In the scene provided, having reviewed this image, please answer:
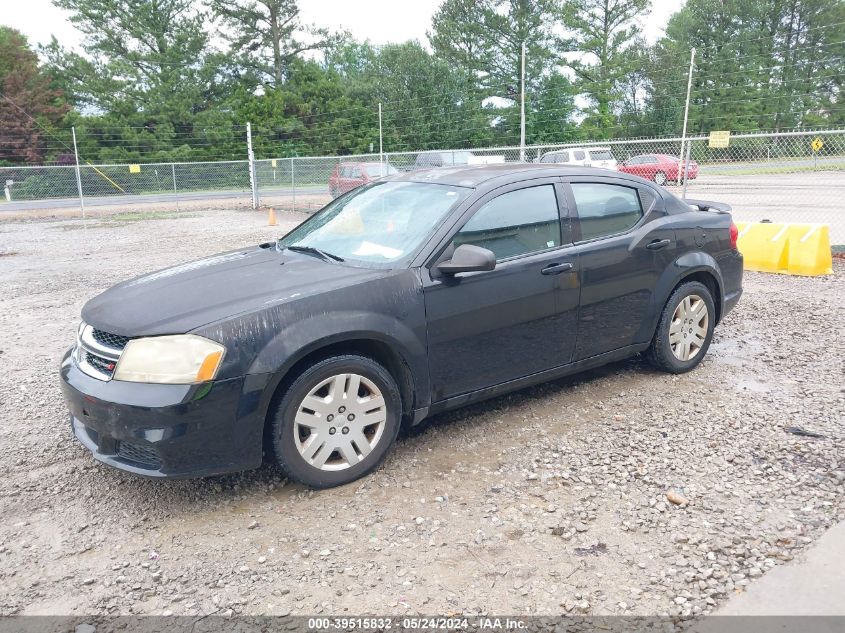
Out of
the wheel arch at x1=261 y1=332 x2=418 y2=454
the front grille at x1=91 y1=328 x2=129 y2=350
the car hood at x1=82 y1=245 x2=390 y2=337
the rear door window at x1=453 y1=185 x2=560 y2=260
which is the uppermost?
the rear door window at x1=453 y1=185 x2=560 y2=260

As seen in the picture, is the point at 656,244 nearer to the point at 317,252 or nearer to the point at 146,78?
the point at 317,252

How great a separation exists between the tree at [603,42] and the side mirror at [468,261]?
128 ft

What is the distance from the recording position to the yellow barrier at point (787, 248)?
8633mm

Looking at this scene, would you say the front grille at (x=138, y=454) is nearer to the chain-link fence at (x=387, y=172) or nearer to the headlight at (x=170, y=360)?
the headlight at (x=170, y=360)

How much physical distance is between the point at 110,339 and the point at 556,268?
8.37 feet

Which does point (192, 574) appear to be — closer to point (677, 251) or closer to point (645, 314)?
point (645, 314)

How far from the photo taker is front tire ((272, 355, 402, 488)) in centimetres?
331

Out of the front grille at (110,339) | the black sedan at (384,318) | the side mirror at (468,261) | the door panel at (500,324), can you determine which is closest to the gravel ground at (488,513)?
the black sedan at (384,318)

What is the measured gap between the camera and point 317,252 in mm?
4176

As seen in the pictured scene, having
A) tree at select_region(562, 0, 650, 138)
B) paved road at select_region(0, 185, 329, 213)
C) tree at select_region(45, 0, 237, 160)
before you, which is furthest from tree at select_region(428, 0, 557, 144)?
paved road at select_region(0, 185, 329, 213)

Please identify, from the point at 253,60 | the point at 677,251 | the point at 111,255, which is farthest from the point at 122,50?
the point at 677,251

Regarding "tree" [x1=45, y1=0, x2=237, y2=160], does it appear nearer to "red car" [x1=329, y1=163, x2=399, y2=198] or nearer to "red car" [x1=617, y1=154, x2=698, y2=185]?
"red car" [x1=329, y1=163, x2=399, y2=198]

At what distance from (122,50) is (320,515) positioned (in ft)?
146

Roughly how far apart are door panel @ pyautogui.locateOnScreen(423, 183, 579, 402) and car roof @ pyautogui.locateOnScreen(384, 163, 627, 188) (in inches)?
4.9
